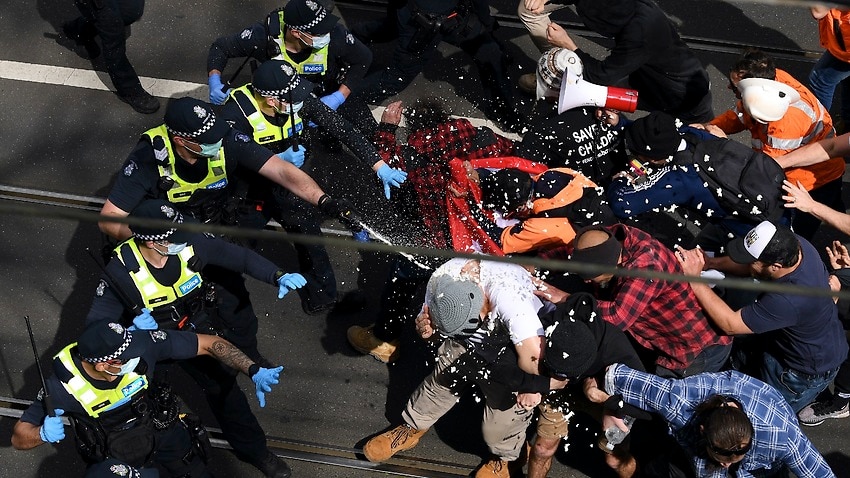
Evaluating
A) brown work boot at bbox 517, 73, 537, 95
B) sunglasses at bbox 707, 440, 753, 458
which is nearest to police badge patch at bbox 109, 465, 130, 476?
sunglasses at bbox 707, 440, 753, 458

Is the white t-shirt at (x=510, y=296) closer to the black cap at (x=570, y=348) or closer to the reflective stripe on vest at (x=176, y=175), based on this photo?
the black cap at (x=570, y=348)

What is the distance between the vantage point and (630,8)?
6.39 metres

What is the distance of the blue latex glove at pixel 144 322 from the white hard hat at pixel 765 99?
3415mm

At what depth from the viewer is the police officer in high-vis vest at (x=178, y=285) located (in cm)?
509

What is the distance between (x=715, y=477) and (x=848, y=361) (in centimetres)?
→ 133

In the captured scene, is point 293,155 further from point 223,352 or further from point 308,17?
point 223,352

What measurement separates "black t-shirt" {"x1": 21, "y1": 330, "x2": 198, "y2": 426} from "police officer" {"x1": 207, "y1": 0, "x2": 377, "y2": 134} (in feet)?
5.96

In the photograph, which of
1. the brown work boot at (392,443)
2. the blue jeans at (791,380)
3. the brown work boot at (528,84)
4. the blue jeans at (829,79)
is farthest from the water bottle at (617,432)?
the blue jeans at (829,79)

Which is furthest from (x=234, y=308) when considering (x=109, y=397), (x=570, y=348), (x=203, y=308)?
(x=570, y=348)

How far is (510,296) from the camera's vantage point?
486cm

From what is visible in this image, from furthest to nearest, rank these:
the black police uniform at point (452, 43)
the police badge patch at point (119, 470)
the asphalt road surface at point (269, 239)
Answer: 1. the black police uniform at point (452, 43)
2. the asphalt road surface at point (269, 239)
3. the police badge patch at point (119, 470)

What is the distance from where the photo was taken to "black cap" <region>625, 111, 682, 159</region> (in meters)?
5.45

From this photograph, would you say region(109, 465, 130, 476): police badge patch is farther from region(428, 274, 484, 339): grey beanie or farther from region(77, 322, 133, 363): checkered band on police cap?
region(428, 274, 484, 339): grey beanie

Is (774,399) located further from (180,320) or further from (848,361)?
(180,320)
